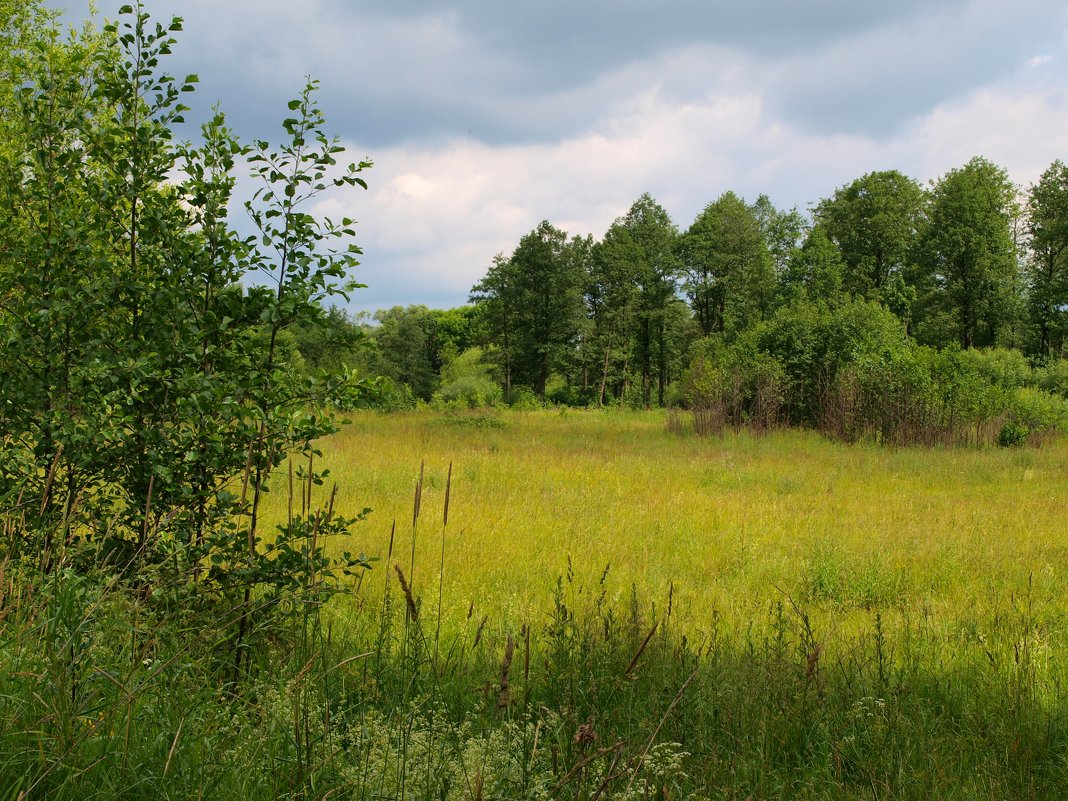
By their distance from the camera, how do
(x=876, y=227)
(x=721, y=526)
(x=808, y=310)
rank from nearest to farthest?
(x=721, y=526) → (x=808, y=310) → (x=876, y=227)

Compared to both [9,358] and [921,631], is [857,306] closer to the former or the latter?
[921,631]

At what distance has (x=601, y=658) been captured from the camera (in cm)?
377

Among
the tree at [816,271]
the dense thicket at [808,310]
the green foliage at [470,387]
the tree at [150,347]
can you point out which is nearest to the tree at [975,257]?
the dense thicket at [808,310]

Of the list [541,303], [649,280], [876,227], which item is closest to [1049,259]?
[876,227]

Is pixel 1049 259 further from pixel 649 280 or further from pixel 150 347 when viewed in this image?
pixel 150 347

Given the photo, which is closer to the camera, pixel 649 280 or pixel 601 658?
pixel 601 658

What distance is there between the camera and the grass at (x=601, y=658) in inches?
83.6

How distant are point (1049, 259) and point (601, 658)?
53555mm

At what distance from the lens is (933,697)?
4.10 meters

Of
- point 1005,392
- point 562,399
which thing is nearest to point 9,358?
point 1005,392

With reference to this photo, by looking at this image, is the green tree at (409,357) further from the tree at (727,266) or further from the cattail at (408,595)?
the cattail at (408,595)

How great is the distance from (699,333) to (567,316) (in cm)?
1214

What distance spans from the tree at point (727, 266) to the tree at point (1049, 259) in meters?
16.5

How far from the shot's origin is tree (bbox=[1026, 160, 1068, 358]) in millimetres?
41750
